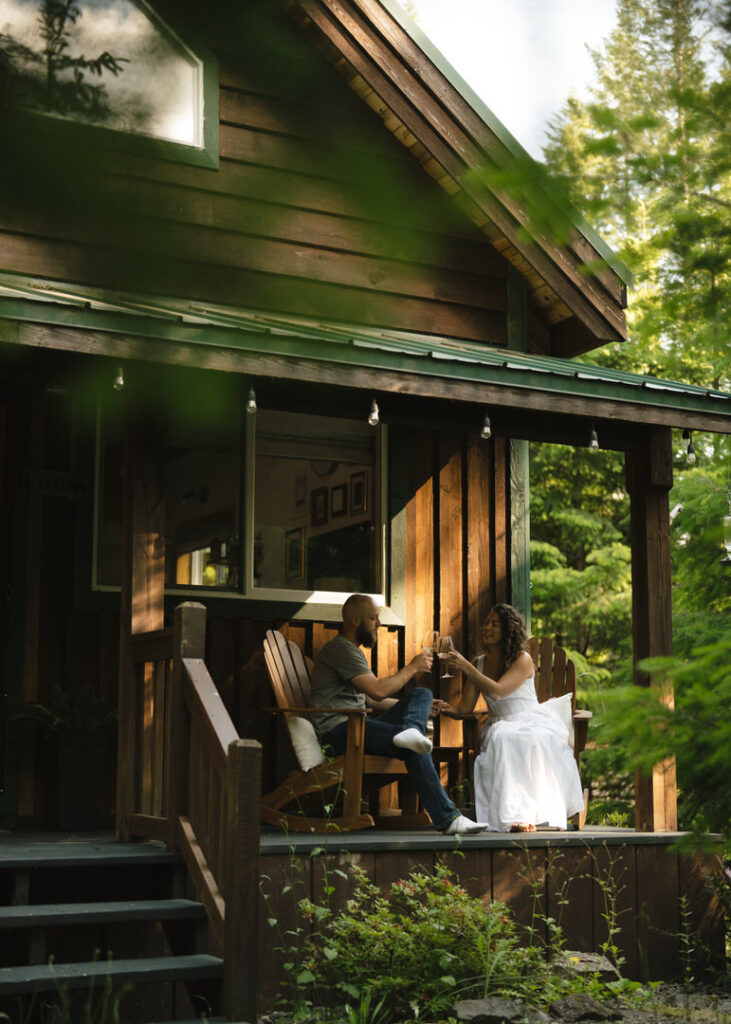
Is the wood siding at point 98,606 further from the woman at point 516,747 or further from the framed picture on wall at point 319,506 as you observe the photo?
the woman at point 516,747

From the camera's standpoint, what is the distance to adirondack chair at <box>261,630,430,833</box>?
5895 mm

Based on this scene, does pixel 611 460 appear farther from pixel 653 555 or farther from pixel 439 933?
pixel 439 933

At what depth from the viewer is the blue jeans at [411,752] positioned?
19.5 feet

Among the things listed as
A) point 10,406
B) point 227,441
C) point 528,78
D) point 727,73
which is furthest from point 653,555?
point 528,78

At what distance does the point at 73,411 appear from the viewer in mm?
6871

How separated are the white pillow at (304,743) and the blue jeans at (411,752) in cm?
9

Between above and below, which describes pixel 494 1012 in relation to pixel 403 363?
below

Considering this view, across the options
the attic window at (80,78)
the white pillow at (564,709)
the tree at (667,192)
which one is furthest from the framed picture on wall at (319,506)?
the attic window at (80,78)

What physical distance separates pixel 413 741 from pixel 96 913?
75.8 inches

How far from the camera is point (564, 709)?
7.09 metres

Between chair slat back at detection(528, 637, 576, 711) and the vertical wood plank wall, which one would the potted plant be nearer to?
A: the vertical wood plank wall

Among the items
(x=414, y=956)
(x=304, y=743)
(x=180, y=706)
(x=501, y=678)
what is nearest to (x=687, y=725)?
(x=414, y=956)

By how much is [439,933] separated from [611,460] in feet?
45.8

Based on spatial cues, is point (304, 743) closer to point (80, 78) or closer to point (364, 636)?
point (364, 636)
